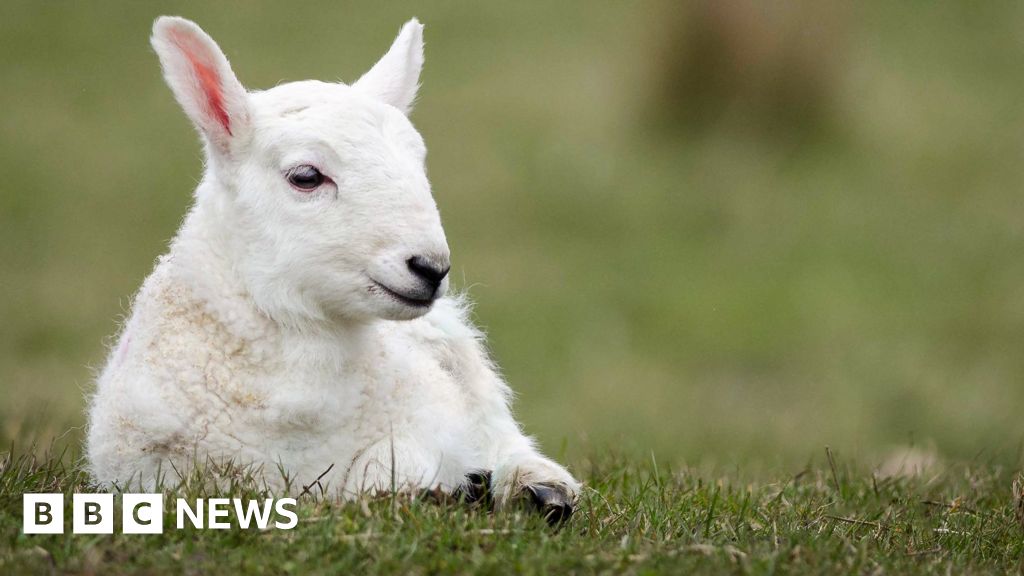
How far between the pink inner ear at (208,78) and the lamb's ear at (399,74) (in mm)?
632

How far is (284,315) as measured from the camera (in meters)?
5.53

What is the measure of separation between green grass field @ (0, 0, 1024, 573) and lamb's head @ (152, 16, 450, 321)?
8.94 ft

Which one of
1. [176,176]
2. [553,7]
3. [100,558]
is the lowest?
[100,558]

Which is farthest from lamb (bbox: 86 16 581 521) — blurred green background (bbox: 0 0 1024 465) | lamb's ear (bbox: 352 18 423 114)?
blurred green background (bbox: 0 0 1024 465)

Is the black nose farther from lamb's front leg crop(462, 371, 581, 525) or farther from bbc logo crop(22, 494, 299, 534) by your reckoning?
lamb's front leg crop(462, 371, 581, 525)

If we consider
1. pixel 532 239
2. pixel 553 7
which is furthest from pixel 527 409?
pixel 553 7

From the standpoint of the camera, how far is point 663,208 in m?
18.0

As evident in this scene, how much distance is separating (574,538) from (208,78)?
2.23 meters

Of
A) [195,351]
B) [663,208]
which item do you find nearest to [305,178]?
[195,351]

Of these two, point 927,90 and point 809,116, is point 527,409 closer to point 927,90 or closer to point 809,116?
point 809,116

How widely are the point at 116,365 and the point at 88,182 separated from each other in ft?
43.5

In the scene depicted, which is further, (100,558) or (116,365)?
(116,365)

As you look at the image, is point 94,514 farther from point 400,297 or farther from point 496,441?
point 496,441

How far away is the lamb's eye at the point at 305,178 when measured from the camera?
5543 millimetres
